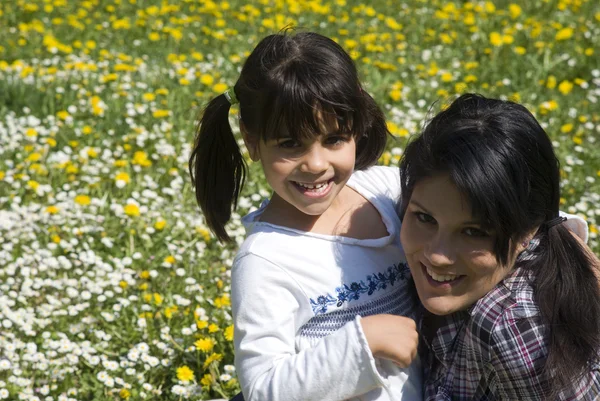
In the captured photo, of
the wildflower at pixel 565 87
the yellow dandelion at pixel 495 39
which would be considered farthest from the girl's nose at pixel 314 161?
the yellow dandelion at pixel 495 39

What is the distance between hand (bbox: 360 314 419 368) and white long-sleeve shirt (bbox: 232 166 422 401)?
0.04m

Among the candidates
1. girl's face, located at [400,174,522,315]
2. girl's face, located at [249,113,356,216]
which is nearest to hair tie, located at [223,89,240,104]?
girl's face, located at [249,113,356,216]

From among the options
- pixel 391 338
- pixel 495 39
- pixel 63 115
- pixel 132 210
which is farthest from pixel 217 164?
pixel 495 39

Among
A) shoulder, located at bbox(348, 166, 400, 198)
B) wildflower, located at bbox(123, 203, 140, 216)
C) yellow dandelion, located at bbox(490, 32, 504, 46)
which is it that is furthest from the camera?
yellow dandelion, located at bbox(490, 32, 504, 46)

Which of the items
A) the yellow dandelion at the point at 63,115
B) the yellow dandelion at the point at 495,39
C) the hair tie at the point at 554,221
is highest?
the hair tie at the point at 554,221

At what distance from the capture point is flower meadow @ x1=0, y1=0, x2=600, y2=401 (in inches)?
112

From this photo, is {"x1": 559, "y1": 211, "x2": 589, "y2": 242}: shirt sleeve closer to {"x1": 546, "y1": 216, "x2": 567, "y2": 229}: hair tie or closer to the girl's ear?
{"x1": 546, "y1": 216, "x2": 567, "y2": 229}: hair tie

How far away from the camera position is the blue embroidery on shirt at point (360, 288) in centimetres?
204

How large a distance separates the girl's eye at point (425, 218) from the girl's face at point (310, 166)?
23cm

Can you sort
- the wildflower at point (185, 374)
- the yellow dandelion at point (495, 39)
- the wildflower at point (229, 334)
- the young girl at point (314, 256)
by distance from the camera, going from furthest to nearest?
the yellow dandelion at point (495, 39)
the wildflower at point (229, 334)
the wildflower at point (185, 374)
the young girl at point (314, 256)

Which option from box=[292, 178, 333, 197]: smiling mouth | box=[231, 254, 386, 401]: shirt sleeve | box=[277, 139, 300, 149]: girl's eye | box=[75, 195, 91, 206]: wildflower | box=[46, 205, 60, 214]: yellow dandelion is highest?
box=[277, 139, 300, 149]: girl's eye

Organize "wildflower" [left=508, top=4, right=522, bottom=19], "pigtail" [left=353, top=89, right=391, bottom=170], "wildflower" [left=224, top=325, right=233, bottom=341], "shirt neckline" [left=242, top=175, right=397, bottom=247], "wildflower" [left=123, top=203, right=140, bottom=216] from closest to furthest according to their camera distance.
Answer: "shirt neckline" [left=242, top=175, right=397, bottom=247] → "pigtail" [left=353, top=89, right=391, bottom=170] → "wildflower" [left=224, top=325, right=233, bottom=341] → "wildflower" [left=123, top=203, right=140, bottom=216] → "wildflower" [left=508, top=4, right=522, bottom=19]

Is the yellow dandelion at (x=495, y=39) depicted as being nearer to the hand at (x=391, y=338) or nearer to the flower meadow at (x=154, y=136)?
the flower meadow at (x=154, y=136)

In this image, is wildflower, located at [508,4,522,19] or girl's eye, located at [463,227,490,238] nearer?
girl's eye, located at [463,227,490,238]
